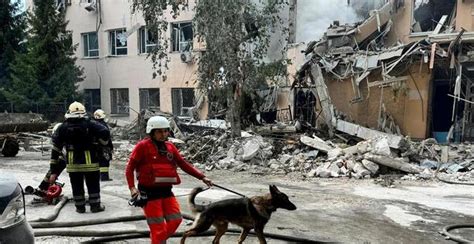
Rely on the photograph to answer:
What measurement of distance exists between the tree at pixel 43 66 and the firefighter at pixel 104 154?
15.9 metres

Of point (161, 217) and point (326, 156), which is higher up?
point (161, 217)

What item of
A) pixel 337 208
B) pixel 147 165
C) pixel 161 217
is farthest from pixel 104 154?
pixel 337 208

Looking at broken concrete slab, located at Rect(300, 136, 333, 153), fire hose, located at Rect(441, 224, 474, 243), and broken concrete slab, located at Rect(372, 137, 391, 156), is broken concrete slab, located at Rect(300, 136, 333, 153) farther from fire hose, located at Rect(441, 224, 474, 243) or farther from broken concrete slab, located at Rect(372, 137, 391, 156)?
fire hose, located at Rect(441, 224, 474, 243)

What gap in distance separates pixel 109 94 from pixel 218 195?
19.6 meters

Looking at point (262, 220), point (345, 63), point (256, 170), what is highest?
point (345, 63)

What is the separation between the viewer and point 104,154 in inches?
275

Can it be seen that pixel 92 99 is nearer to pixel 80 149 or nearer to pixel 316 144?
pixel 316 144

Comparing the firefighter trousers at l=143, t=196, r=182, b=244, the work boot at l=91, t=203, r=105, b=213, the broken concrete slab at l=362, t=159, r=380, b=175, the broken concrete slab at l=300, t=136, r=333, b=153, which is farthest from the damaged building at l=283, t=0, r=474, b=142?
the firefighter trousers at l=143, t=196, r=182, b=244

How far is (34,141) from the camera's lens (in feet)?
54.7

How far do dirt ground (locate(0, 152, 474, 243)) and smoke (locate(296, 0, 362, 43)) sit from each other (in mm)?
12868

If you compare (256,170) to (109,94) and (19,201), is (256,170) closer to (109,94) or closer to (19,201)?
(19,201)

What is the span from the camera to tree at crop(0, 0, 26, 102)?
2583cm

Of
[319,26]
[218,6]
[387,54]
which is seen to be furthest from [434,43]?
[319,26]

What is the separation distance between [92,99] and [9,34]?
5995 mm
